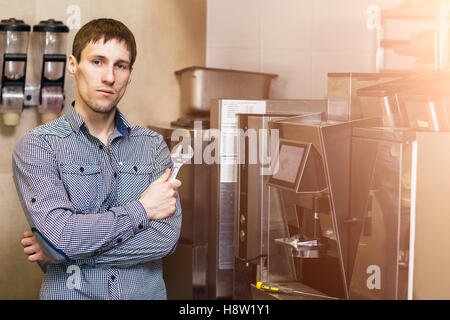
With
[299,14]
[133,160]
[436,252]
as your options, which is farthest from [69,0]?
[436,252]

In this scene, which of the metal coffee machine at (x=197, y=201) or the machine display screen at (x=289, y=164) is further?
the metal coffee machine at (x=197, y=201)

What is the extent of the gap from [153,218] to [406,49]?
185cm

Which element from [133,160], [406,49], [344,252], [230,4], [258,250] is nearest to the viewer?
[133,160]

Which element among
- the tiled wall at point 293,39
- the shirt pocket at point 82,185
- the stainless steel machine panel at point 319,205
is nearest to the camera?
the shirt pocket at point 82,185

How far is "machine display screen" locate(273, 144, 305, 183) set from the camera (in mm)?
1971

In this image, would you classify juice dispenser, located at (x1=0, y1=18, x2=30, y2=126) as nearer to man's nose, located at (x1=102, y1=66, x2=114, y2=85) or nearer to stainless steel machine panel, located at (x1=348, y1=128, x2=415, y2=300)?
man's nose, located at (x1=102, y1=66, x2=114, y2=85)

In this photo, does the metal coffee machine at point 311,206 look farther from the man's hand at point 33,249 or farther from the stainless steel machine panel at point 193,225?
the man's hand at point 33,249

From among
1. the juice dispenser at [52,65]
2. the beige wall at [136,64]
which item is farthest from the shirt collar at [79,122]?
the beige wall at [136,64]

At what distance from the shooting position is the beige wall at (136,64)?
281 centimetres

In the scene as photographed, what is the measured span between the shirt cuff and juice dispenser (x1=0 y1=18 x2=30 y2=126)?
50.3 inches

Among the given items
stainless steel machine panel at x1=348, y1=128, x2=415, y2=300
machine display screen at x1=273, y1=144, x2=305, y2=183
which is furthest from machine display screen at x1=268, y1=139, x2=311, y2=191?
stainless steel machine panel at x1=348, y1=128, x2=415, y2=300

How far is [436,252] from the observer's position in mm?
1402

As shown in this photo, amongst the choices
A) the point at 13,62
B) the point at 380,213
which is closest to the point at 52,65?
the point at 13,62

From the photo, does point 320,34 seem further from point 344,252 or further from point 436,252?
A: point 436,252
